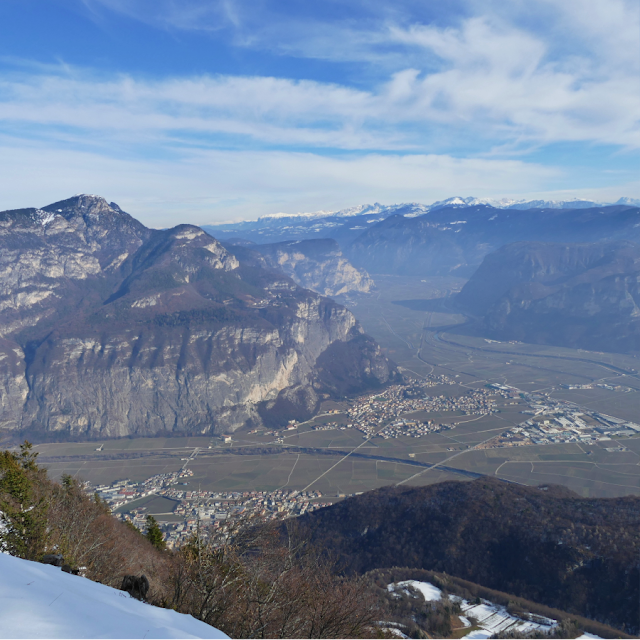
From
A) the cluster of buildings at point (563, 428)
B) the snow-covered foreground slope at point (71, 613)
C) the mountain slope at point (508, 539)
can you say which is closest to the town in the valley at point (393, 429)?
the cluster of buildings at point (563, 428)

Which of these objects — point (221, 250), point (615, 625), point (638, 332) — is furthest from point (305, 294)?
point (615, 625)

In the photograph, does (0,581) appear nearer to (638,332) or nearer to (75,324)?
(75,324)

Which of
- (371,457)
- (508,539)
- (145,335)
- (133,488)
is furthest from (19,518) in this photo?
(145,335)

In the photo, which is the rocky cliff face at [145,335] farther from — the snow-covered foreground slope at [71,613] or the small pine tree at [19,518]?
the snow-covered foreground slope at [71,613]

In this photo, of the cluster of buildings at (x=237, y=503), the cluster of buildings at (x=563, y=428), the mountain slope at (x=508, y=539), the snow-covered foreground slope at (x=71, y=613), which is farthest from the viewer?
the cluster of buildings at (x=563, y=428)

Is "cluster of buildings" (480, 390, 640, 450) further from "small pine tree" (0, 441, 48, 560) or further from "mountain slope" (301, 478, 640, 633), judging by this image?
"small pine tree" (0, 441, 48, 560)

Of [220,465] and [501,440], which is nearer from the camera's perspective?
[220,465]

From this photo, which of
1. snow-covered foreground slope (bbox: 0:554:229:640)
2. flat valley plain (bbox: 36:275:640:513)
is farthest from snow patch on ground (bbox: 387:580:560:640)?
flat valley plain (bbox: 36:275:640:513)
